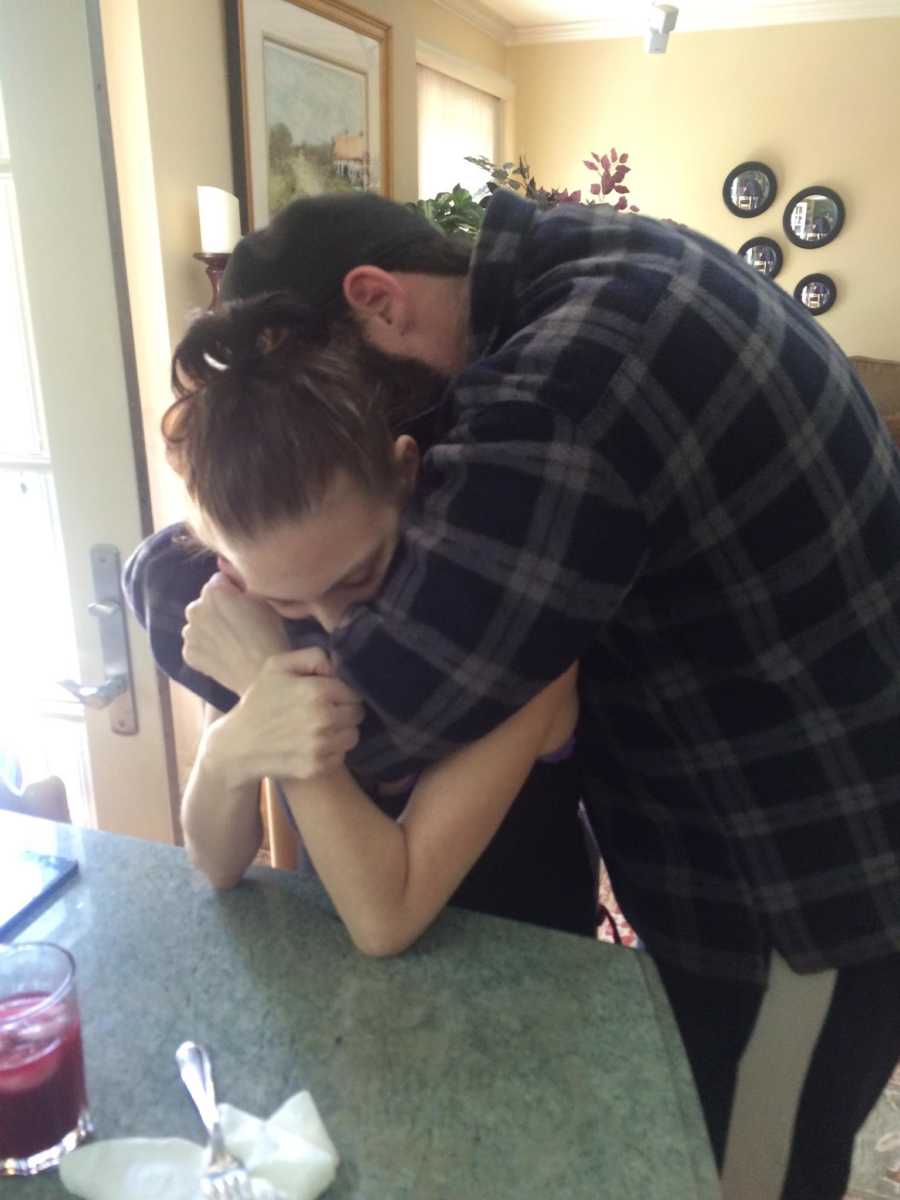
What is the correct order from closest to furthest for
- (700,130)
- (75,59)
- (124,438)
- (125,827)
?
(75,59) → (124,438) → (125,827) → (700,130)

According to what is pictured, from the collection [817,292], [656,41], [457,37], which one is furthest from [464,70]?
[817,292]

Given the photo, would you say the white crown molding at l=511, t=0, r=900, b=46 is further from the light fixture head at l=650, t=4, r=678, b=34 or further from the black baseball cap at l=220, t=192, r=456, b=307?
the black baseball cap at l=220, t=192, r=456, b=307

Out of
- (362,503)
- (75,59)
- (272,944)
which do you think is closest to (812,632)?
(362,503)

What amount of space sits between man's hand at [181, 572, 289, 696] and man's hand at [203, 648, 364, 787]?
0.03 metres

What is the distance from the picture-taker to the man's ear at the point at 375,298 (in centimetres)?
93

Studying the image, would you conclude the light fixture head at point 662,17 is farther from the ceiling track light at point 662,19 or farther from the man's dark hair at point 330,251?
the man's dark hair at point 330,251

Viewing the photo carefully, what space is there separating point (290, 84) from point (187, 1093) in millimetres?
2323

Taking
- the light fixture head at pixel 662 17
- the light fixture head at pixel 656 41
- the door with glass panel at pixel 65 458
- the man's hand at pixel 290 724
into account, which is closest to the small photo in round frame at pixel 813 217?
the light fixture head at pixel 656 41

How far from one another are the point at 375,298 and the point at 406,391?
113 millimetres

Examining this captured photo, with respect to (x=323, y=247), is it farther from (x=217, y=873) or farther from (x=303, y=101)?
(x=303, y=101)

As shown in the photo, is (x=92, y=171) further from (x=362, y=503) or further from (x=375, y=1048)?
(x=375, y=1048)

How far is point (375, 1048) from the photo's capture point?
2.39ft

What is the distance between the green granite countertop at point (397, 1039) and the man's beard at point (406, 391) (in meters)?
0.45

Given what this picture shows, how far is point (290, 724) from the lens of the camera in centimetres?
82
